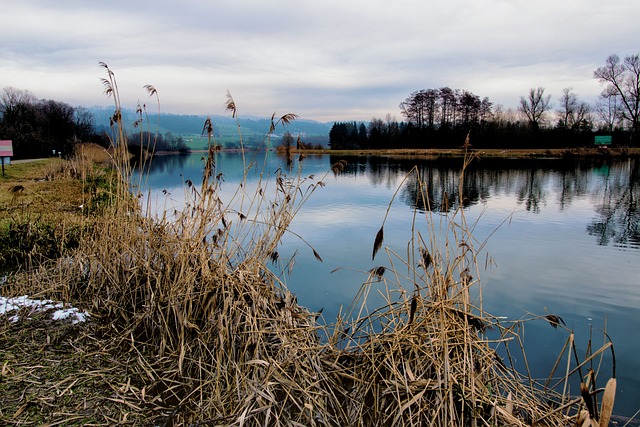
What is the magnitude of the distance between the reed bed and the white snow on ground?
6.2 inches

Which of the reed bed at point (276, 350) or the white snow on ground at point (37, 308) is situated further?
the white snow on ground at point (37, 308)

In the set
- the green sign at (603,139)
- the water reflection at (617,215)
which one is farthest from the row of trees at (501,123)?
the water reflection at (617,215)

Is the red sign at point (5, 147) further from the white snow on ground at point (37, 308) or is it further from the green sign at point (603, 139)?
the green sign at point (603, 139)

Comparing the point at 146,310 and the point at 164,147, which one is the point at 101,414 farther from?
the point at 164,147

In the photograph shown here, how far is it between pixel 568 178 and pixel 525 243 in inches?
681

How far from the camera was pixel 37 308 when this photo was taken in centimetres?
429

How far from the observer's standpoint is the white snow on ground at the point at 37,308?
13.4 ft

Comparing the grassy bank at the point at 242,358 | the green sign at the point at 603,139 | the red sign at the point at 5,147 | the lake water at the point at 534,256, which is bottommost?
the lake water at the point at 534,256

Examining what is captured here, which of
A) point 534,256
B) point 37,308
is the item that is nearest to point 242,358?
point 37,308

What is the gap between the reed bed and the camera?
2.87m

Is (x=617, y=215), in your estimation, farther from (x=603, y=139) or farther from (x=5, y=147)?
(x=603, y=139)

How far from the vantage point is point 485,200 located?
17.0 m

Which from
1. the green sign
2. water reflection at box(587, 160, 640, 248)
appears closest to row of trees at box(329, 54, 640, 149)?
the green sign

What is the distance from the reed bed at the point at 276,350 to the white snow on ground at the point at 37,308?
16 centimetres
